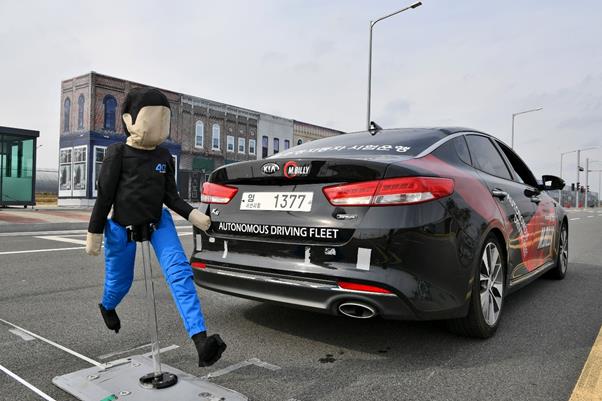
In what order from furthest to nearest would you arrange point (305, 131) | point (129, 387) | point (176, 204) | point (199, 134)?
point (305, 131), point (199, 134), point (176, 204), point (129, 387)

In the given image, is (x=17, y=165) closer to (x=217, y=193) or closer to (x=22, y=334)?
(x=22, y=334)

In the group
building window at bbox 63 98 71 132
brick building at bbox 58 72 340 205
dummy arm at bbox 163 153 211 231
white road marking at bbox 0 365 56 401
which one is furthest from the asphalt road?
building window at bbox 63 98 71 132

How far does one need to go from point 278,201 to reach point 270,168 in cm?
22

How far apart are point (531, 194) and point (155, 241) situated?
342 cm

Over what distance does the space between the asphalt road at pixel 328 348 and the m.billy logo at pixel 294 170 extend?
1.05 meters

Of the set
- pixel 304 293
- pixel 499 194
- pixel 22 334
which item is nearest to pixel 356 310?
pixel 304 293

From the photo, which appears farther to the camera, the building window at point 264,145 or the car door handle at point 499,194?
the building window at point 264,145

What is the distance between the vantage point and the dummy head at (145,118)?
232 cm

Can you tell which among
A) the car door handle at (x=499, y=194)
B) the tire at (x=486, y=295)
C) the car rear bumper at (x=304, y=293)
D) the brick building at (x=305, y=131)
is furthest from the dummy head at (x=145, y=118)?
the brick building at (x=305, y=131)

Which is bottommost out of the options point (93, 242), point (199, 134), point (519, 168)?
point (93, 242)

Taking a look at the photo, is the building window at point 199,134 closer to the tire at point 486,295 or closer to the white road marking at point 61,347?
the white road marking at point 61,347

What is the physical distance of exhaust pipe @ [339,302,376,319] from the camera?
8.53 ft

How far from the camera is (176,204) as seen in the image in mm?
2543

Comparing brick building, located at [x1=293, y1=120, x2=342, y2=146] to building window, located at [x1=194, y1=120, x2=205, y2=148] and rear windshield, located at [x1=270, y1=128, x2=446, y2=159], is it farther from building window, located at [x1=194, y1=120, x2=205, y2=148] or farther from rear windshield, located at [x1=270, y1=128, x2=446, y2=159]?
rear windshield, located at [x1=270, y1=128, x2=446, y2=159]
